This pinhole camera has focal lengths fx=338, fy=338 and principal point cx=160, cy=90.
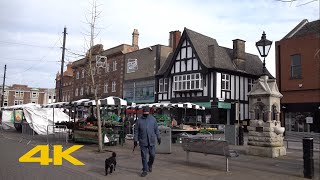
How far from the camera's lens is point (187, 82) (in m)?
34.0

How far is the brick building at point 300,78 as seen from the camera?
2306 cm

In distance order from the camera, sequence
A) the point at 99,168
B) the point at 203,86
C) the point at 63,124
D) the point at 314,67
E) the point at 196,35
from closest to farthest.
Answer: the point at 99,168 → the point at 63,124 → the point at 314,67 → the point at 203,86 → the point at 196,35

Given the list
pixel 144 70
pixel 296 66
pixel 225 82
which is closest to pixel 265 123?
pixel 296 66

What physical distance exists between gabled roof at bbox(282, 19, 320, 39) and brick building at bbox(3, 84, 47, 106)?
283 feet

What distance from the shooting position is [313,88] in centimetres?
2295

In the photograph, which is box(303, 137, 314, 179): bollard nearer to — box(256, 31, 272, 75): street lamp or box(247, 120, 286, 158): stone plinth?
box(247, 120, 286, 158): stone plinth

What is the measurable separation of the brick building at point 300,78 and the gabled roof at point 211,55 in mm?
7891

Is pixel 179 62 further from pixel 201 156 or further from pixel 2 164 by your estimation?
pixel 2 164

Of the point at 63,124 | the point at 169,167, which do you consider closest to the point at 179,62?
the point at 63,124

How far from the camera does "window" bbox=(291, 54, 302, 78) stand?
2406 centimetres

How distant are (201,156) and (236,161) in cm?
148

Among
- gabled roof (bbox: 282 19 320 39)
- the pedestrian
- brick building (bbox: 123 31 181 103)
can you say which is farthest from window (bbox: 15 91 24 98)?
the pedestrian

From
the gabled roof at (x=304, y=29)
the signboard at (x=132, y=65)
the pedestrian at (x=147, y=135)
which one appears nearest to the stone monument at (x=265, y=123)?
the pedestrian at (x=147, y=135)

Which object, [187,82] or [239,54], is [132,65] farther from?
[239,54]
